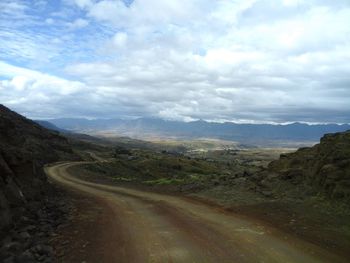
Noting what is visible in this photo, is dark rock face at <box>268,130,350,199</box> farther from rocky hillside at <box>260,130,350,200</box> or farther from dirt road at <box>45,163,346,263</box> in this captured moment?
dirt road at <box>45,163,346,263</box>

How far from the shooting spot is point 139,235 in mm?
16531

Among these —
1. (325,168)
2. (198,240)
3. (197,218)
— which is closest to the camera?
(198,240)

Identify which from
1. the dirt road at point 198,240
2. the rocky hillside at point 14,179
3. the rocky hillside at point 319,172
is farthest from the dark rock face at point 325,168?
the rocky hillside at point 14,179

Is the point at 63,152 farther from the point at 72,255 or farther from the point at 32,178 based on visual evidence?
the point at 72,255

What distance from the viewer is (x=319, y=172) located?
2384cm

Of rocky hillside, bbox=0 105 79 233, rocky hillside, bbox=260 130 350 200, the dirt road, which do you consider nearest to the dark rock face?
rocky hillside, bbox=260 130 350 200

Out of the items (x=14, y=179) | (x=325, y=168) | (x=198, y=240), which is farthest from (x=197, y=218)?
(x=14, y=179)

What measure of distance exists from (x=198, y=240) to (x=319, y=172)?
11.1 metres

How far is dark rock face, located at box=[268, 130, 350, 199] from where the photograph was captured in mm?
21469

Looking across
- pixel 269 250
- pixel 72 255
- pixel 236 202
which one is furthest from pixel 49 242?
pixel 236 202

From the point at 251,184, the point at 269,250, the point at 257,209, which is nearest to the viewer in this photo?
the point at 269,250

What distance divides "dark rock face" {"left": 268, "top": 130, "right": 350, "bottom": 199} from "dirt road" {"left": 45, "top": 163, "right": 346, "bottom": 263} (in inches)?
203

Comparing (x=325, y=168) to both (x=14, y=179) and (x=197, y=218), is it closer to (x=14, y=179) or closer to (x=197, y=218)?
(x=197, y=218)

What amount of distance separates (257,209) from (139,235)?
25.9ft
